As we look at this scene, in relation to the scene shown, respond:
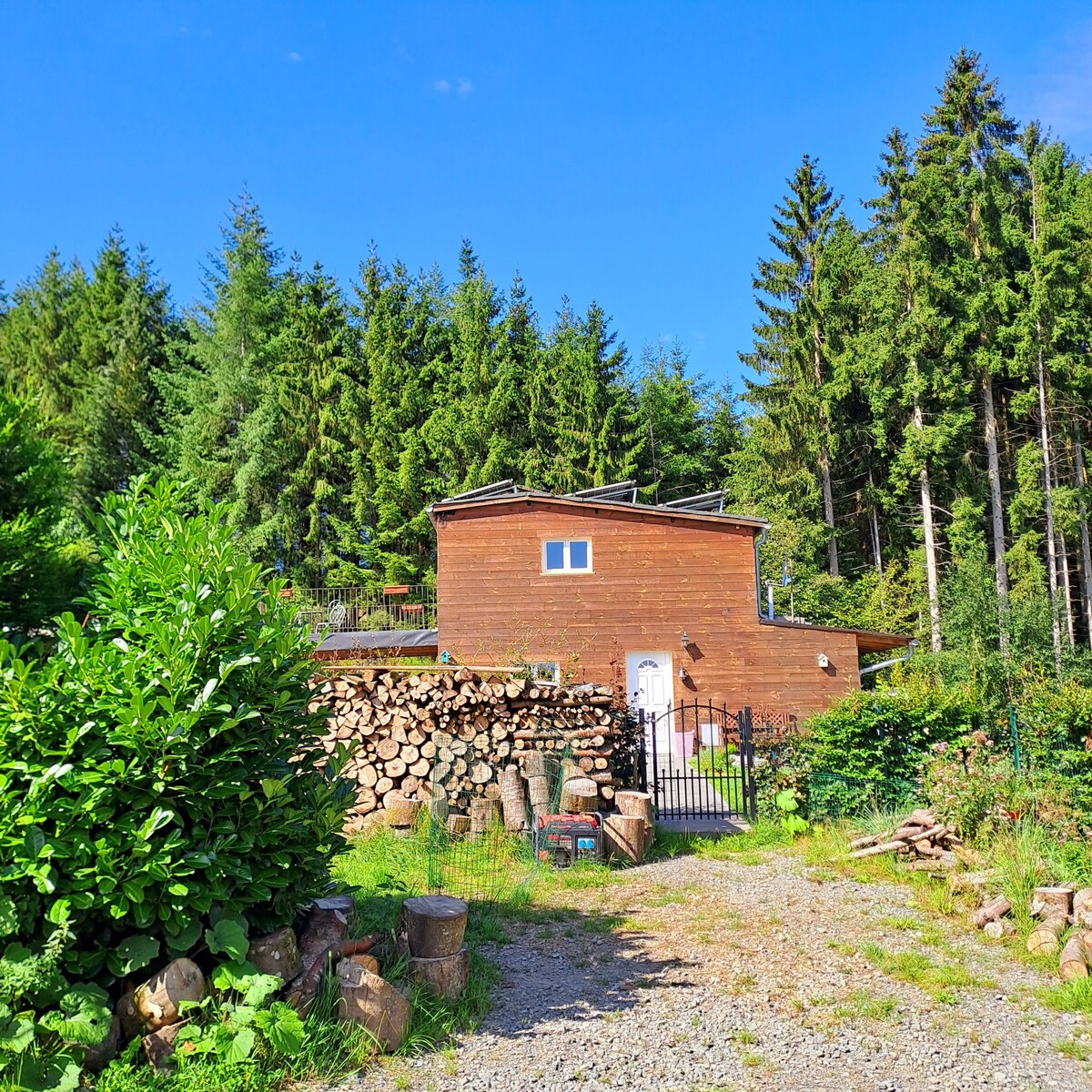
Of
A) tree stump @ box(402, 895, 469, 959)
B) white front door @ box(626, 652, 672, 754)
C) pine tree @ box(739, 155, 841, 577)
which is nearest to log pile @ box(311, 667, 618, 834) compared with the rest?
tree stump @ box(402, 895, 469, 959)

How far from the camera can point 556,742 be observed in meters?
9.83

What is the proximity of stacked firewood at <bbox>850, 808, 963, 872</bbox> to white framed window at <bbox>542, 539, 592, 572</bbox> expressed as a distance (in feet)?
40.4

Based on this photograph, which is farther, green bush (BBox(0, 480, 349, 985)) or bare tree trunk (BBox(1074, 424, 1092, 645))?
bare tree trunk (BBox(1074, 424, 1092, 645))

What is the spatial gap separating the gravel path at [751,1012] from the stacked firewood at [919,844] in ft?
2.24

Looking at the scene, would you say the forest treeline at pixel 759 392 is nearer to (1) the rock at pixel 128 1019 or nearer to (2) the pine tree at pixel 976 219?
(2) the pine tree at pixel 976 219

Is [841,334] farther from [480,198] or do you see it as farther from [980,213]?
[480,198]

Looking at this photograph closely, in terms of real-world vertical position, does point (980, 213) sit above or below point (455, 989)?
above

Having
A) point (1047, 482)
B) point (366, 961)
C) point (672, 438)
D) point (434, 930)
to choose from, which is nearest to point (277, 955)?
point (366, 961)

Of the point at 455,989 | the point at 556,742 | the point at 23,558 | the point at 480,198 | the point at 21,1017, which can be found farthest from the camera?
the point at 480,198

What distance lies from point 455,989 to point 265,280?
32730mm

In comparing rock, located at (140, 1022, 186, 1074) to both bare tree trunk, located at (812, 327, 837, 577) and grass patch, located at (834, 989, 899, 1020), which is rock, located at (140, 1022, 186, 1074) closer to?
grass patch, located at (834, 989, 899, 1020)

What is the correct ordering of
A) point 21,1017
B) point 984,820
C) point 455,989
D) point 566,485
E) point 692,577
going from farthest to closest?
point 566,485, point 692,577, point 984,820, point 455,989, point 21,1017

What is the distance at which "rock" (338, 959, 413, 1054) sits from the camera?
4.43 metres

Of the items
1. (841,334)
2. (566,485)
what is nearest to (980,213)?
(841,334)
